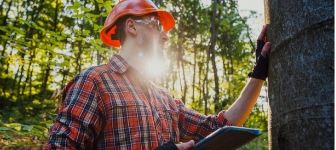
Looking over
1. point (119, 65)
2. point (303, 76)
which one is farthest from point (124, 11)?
point (303, 76)

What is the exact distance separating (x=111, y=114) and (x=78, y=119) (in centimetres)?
22

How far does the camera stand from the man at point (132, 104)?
7.25 ft

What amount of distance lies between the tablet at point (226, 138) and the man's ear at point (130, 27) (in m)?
1.28

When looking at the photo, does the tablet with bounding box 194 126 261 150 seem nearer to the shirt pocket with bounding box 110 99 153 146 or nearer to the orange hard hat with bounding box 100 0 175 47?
the shirt pocket with bounding box 110 99 153 146

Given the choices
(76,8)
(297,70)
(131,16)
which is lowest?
(297,70)

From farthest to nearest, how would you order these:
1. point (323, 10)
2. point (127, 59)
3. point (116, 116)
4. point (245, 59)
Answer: point (245, 59) → point (127, 59) → point (116, 116) → point (323, 10)

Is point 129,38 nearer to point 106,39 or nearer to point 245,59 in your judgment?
point 106,39

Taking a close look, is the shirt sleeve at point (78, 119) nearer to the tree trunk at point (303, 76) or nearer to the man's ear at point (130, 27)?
the man's ear at point (130, 27)

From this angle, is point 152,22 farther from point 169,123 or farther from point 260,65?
point 260,65

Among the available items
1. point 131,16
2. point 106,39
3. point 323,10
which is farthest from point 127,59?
point 323,10

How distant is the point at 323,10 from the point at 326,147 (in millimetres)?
487

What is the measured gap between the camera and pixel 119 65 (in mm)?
2631

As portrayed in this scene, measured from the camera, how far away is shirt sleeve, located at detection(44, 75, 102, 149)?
212cm

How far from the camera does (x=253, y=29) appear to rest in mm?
18750
